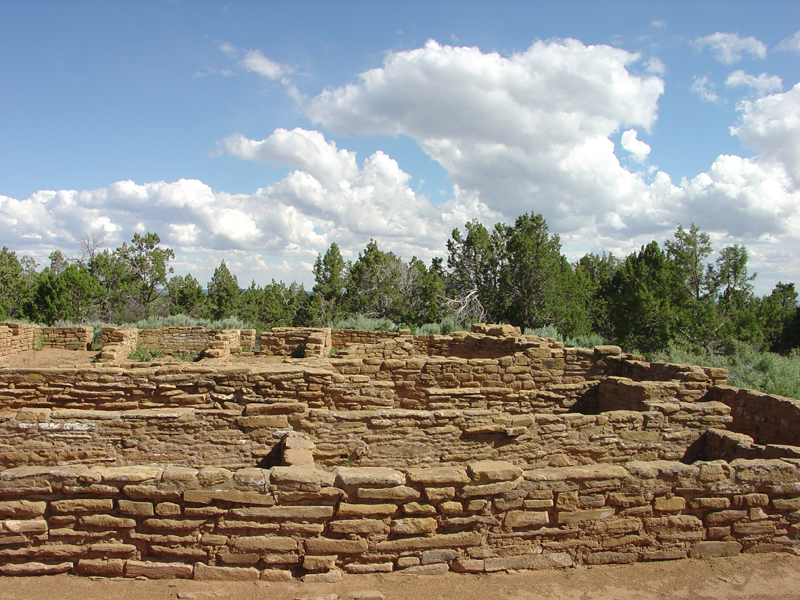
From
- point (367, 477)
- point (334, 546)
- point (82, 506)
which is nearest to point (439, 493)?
point (367, 477)

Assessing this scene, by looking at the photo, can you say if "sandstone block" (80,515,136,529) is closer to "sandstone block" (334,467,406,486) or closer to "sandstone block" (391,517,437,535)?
"sandstone block" (334,467,406,486)

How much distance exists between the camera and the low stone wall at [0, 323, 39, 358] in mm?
16469

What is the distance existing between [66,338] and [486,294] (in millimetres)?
20678

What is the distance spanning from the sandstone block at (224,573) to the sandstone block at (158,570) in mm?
72

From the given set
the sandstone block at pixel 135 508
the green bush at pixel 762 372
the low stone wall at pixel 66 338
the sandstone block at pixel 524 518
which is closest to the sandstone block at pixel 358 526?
the sandstone block at pixel 524 518

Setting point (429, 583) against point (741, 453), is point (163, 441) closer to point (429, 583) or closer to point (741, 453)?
point (429, 583)

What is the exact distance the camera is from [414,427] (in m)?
5.99

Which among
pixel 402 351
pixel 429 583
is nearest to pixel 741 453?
pixel 429 583

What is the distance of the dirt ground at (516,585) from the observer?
3598 mm

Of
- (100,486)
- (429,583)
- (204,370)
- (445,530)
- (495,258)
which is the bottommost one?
(429,583)

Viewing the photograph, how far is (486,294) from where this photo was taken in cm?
2752

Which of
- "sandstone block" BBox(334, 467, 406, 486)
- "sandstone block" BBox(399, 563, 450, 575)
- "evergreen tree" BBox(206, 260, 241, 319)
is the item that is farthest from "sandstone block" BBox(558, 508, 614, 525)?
"evergreen tree" BBox(206, 260, 241, 319)

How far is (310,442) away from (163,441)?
182 cm

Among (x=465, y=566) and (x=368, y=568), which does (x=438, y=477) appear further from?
(x=368, y=568)
